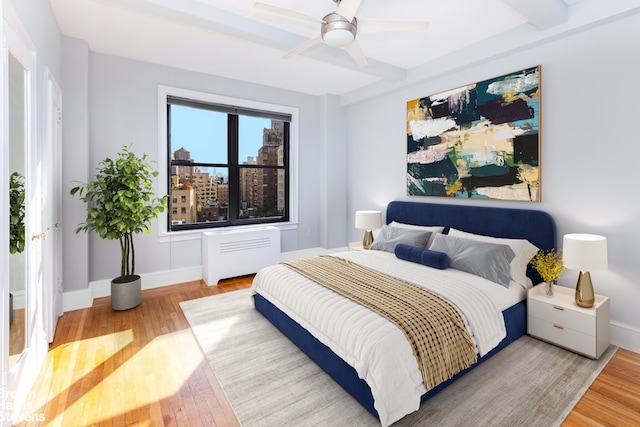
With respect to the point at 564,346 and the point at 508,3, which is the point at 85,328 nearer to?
the point at 564,346

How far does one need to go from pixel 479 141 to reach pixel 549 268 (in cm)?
148

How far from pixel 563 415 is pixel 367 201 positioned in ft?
11.7

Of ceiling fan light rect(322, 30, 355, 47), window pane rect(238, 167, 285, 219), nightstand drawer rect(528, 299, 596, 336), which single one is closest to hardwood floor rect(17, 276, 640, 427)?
nightstand drawer rect(528, 299, 596, 336)

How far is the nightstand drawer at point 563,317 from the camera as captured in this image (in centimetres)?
238

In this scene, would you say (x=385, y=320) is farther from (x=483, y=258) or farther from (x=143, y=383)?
(x=143, y=383)

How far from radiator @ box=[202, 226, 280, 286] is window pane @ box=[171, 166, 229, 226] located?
358 millimetres

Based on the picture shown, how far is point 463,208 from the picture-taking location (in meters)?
3.59

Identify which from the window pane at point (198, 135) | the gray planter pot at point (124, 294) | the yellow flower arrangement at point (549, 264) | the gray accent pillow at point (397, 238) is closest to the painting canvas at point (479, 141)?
the yellow flower arrangement at point (549, 264)

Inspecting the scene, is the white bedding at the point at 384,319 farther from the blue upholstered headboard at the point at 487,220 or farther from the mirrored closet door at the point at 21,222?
the mirrored closet door at the point at 21,222

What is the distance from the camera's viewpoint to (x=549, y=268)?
2.69 meters

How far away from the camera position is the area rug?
5.94 ft

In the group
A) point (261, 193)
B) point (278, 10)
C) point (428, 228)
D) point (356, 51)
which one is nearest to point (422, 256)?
point (428, 228)

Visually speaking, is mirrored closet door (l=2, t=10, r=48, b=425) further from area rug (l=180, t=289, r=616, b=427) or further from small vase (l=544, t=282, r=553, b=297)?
small vase (l=544, t=282, r=553, b=297)

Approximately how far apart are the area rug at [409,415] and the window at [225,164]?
2197 millimetres
